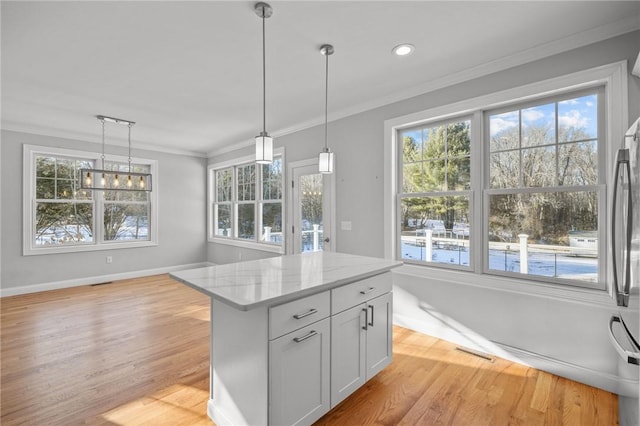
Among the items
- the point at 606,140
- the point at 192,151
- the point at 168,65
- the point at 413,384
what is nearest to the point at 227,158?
the point at 192,151

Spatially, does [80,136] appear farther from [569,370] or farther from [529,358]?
[569,370]

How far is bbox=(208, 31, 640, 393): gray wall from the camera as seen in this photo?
2.21m

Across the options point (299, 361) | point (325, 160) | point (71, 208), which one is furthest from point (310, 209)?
point (71, 208)

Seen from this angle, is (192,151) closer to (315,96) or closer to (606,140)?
(315,96)

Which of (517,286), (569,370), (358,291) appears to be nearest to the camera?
(358,291)

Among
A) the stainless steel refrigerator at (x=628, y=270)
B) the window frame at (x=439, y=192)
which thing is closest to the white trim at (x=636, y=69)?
the stainless steel refrigerator at (x=628, y=270)

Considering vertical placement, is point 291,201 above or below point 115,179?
below

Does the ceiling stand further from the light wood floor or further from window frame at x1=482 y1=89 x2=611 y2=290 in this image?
the light wood floor

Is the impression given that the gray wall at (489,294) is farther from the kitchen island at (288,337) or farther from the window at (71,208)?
the window at (71,208)

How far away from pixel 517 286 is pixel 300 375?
205cm

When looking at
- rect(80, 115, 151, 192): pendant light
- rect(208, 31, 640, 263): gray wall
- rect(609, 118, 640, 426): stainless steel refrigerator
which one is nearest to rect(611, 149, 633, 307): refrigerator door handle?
rect(609, 118, 640, 426): stainless steel refrigerator

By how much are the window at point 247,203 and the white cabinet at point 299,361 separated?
130 inches

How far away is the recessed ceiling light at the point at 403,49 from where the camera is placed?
8.05ft

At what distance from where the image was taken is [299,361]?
5.34 feet
